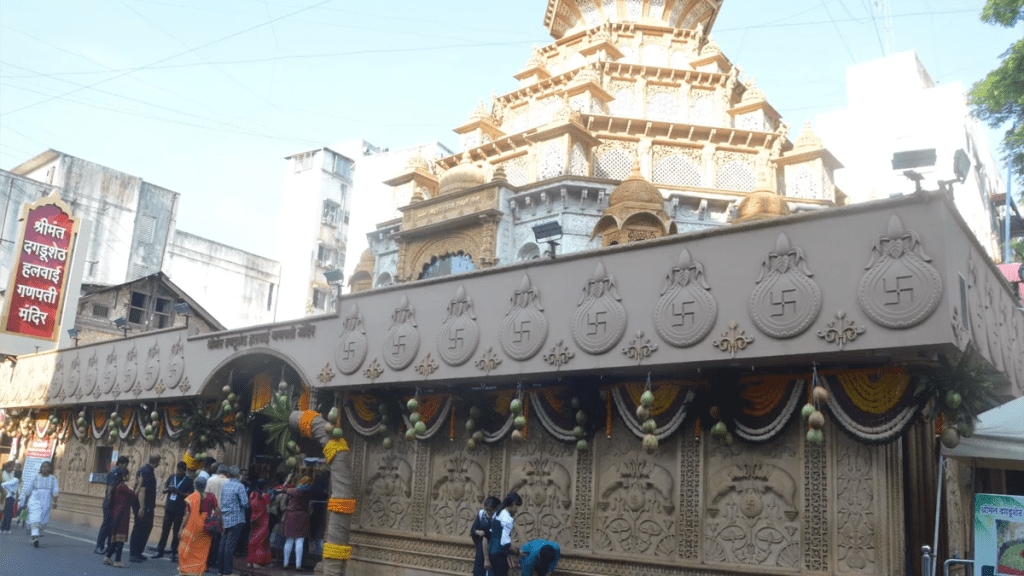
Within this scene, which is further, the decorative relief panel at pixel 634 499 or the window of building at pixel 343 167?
the window of building at pixel 343 167

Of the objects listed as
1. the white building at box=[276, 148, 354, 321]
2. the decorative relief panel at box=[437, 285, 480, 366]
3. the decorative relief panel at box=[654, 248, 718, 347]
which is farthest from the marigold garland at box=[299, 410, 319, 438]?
the white building at box=[276, 148, 354, 321]

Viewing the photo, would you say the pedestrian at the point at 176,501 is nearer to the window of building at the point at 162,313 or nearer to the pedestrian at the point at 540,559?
the pedestrian at the point at 540,559

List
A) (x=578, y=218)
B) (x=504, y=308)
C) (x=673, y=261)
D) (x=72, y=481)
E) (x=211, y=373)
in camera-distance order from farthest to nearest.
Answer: (x=72, y=481), (x=578, y=218), (x=211, y=373), (x=504, y=308), (x=673, y=261)

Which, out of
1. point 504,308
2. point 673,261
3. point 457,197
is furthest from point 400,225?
point 673,261

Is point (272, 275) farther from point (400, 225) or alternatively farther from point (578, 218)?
point (578, 218)

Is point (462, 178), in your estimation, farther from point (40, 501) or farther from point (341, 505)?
point (40, 501)

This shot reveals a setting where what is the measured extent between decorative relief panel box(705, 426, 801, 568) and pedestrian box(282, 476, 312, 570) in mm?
7000

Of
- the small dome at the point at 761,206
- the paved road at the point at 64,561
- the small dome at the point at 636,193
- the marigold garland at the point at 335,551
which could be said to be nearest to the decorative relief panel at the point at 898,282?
the marigold garland at the point at 335,551

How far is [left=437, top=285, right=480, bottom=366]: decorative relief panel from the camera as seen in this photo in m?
12.1

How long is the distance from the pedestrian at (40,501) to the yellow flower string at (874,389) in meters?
14.5

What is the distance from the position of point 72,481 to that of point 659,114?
1828 centimetres

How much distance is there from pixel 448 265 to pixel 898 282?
14009mm

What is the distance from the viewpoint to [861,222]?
8.95m

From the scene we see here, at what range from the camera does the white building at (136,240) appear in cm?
3675
